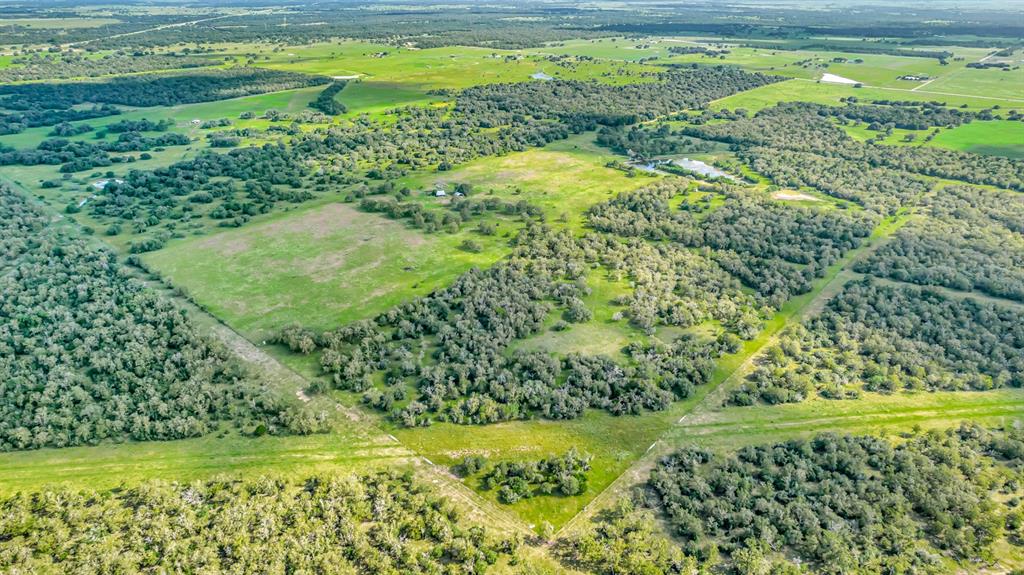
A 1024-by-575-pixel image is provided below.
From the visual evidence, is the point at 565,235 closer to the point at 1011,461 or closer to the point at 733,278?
the point at 733,278

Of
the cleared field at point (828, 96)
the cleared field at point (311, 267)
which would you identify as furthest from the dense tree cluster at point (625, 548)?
the cleared field at point (828, 96)

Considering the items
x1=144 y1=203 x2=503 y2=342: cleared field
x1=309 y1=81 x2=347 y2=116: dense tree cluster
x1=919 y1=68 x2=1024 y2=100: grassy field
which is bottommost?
x1=144 y1=203 x2=503 y2=342: cleared field

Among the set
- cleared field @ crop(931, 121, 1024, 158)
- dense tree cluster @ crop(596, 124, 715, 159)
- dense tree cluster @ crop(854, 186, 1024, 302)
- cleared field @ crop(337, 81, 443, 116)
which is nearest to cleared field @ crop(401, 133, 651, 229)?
dense tree cluster @ crop(596, 124, 715, 159)

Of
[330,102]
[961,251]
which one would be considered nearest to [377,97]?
[330,102]

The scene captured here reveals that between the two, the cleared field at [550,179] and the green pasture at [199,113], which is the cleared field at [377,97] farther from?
the cleared field at [550,179]

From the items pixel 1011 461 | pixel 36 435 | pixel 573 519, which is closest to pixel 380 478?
pixel 573 519

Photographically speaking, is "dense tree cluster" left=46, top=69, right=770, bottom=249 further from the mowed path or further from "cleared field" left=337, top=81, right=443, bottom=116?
the mowed path
